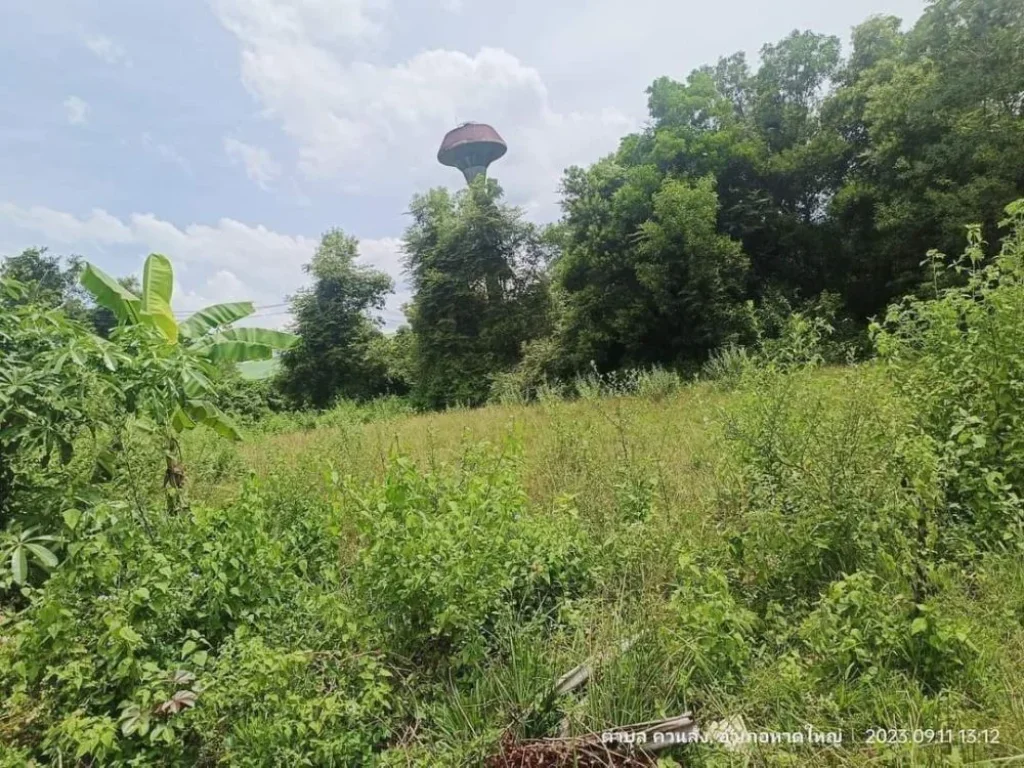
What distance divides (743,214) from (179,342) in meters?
12.3

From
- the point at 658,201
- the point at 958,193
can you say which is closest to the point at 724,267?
the point at 658,201

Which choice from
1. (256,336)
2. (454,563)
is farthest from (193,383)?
(256,336)

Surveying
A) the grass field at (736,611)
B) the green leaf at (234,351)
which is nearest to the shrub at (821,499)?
the grass field at (736,611)

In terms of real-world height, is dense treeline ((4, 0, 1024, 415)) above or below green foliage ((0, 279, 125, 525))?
above

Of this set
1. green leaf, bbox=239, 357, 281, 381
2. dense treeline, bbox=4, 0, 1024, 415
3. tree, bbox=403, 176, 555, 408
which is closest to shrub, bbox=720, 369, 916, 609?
green leaf, bbox=239, 357, 281, 381

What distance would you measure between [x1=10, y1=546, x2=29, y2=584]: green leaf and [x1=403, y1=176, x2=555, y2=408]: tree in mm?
13030

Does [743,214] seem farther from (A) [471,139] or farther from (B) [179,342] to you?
(A) [471,139]

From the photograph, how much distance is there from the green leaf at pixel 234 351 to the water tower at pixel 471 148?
2541 cm

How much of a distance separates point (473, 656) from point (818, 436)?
1929 mm

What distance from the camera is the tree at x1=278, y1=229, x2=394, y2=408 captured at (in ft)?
64.5

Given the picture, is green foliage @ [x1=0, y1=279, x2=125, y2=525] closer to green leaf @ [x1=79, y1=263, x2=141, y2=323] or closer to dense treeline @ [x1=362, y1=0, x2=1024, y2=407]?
green leaf @ [x1=79, y1=263, x2=141, y2=323]

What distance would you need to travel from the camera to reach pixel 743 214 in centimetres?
1259

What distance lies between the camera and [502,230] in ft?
51.4

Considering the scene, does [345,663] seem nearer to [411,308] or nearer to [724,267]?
[724,267]
